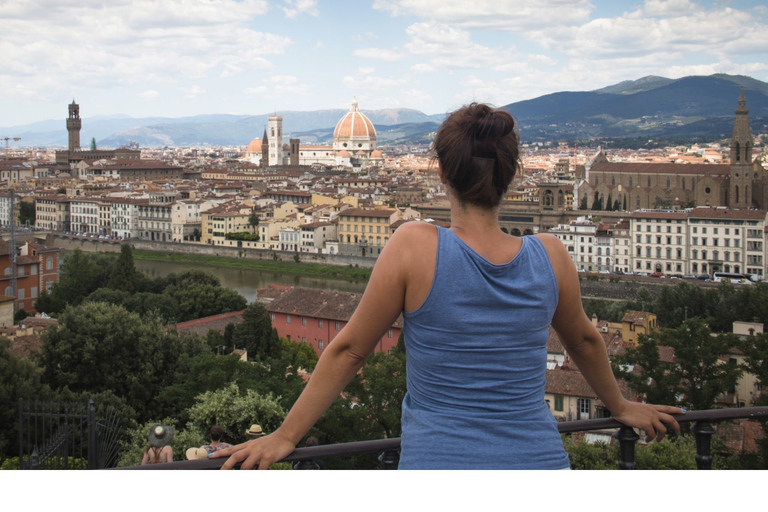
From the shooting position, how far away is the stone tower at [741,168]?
72.4ft

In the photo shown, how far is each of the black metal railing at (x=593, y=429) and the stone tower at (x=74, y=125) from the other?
161 feet

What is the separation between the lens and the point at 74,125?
1869 inches

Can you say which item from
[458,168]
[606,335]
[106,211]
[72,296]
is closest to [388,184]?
[106,211]

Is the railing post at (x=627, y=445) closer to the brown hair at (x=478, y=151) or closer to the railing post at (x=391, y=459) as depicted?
the railing post at (x=391, y=459)

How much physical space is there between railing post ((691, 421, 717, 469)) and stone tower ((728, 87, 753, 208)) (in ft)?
74.2

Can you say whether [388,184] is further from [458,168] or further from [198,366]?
[458,168]

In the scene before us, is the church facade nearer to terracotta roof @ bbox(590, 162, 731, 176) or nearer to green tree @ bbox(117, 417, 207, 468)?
terracotta roof @ bbox(590, 162, 731, 176)

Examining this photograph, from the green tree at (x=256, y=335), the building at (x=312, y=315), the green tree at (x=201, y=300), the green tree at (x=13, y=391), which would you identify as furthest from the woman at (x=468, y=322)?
the green tree at (x=201, y=300)

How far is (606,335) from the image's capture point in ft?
29.4

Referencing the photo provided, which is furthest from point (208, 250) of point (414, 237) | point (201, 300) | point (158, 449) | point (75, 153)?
point (75, 153)

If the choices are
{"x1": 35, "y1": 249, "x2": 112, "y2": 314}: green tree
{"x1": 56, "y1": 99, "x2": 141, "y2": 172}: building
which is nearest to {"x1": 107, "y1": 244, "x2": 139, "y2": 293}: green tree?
{"x1": 35, "y1": 249, "x2": 112, "y2": 314}: green tree

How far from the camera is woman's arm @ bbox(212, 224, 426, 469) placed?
75cm

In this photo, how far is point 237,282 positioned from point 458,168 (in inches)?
616

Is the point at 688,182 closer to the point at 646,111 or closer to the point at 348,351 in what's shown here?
the point at 348,351
